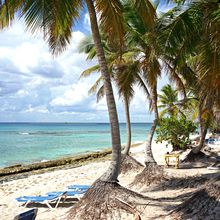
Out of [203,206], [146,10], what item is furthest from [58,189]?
[146,10]

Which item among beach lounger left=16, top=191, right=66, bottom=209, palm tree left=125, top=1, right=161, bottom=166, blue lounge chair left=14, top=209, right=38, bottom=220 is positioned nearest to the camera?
blue lounge chair left=14, top=209, right=38, bottom=220

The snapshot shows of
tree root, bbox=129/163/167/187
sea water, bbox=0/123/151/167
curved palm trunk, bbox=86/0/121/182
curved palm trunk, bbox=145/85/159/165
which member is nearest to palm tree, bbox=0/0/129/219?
curved palm trunk, bbox=86/0/121/182

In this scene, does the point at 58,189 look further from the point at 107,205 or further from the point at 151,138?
the point at 107,205

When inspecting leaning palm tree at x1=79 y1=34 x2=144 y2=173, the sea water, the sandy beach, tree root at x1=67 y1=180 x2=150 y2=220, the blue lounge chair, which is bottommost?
the sea water

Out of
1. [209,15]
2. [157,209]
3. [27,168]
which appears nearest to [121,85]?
[209,15]

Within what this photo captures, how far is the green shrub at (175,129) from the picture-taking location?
17.8 m

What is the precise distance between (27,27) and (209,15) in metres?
4.17

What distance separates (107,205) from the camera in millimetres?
6203

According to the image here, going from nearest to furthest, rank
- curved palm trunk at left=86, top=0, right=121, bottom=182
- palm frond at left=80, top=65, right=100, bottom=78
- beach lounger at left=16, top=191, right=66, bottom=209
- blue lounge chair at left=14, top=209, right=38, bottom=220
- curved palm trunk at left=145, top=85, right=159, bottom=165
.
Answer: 1. blue lounge chair at left=14, top=209, right=38, bottom=220
2. curved palm trunk at left=86, top=0, right=121, bottom=182
3. beach lounger at left=16, top=191, right=66, bottom=209
4. curved palm trunk at left=145, top=85, right=159, bottom=165
5. palm frond at left=80, top=65, right=100, bottom=78

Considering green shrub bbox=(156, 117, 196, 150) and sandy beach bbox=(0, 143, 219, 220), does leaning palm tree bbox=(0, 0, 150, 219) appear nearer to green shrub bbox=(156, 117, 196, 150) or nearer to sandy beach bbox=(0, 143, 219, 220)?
sandy beach bbox=(0, 143, 219, 220)

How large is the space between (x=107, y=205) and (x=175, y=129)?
12.4 meters

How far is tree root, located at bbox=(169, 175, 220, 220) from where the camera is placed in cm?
530

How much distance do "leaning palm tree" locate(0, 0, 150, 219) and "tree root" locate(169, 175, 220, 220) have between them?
5.28 feet

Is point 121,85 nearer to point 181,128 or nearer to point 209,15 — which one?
point 209,15
